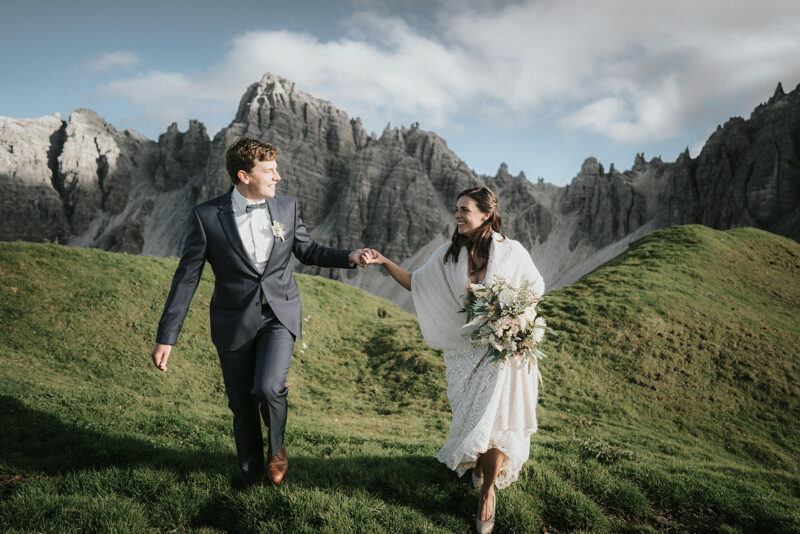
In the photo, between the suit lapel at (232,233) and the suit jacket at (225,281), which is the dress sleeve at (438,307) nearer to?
the suit jacket at (225,281)

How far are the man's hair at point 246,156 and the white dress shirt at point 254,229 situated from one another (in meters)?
0.38

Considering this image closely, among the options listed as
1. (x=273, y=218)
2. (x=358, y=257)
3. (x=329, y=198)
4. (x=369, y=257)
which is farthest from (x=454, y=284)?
(x=329, y=198)

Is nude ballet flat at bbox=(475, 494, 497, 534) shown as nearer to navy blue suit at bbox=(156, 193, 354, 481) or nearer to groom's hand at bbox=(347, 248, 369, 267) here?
navy blue suit at bbox=(156, 193, 354, 481)

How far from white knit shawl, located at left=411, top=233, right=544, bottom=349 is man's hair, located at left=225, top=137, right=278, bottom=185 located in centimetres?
289

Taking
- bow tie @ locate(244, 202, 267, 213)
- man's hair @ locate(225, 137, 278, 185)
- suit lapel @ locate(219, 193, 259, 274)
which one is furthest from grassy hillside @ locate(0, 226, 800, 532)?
man's hair @ locate(225, 137, 278, 185)

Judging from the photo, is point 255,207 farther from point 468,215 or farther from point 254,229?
point 468,215

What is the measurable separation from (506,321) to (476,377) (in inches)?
39.4

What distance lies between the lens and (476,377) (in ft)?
19.3

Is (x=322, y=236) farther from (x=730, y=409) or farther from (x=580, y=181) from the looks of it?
(x=730, y=409)

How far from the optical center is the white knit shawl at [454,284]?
5988 millimetres

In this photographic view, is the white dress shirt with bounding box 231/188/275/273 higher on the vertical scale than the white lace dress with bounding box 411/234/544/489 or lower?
higher

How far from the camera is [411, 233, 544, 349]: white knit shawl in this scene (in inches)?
236

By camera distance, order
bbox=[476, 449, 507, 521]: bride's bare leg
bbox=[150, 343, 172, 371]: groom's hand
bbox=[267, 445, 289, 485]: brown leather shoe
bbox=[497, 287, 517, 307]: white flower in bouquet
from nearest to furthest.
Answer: bbox=[150, 343, 172, 371]: groom's hand → bbox=[476, 449, 507, 521]: bride's bare leg → bbox=[497, 287, 517, 307]: white flower in bouquet → bbox=[267, 445, 289, 485]: brown leather shoe

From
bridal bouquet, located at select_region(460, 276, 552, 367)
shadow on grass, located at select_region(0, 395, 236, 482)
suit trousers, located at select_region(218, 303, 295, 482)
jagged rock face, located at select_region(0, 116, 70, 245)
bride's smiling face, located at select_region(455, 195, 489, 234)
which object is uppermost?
jagged rock face, located at select_region(0, 116, 70, 245)
